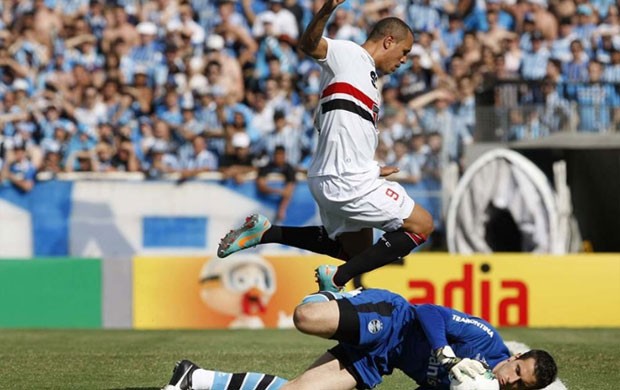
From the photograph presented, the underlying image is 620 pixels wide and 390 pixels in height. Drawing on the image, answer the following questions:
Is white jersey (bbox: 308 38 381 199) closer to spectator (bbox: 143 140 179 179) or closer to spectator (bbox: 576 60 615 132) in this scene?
spectator (bbox: 576 60 615 132)

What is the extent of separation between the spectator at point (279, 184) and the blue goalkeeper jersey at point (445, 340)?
9279mm

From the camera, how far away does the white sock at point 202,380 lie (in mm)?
7820

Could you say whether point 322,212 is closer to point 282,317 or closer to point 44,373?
point 44,373

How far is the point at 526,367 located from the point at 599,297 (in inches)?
320

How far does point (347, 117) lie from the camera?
8.52m

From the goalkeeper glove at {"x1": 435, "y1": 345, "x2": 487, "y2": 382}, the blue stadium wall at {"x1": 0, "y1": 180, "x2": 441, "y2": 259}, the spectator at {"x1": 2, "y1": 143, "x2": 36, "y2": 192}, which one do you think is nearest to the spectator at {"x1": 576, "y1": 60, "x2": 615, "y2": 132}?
the blue stadium wall at {"x1": 0, "y1": 180, "x2": 441, "y2": 259}

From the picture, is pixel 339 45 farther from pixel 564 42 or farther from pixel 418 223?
pixel 564 42

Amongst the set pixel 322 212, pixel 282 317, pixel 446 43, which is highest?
pixel 446 43

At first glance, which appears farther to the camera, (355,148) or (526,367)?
(355,148)

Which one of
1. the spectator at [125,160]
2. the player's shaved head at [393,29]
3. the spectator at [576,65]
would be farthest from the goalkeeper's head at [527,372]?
the spectator at [576,65]

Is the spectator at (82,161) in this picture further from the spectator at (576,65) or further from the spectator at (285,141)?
the spectator at (576,65)

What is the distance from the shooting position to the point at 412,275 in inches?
589

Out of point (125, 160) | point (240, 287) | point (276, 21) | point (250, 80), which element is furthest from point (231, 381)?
point (276, 21)

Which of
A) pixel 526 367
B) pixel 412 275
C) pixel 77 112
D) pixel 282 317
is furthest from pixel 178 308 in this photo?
pixel 526 367
